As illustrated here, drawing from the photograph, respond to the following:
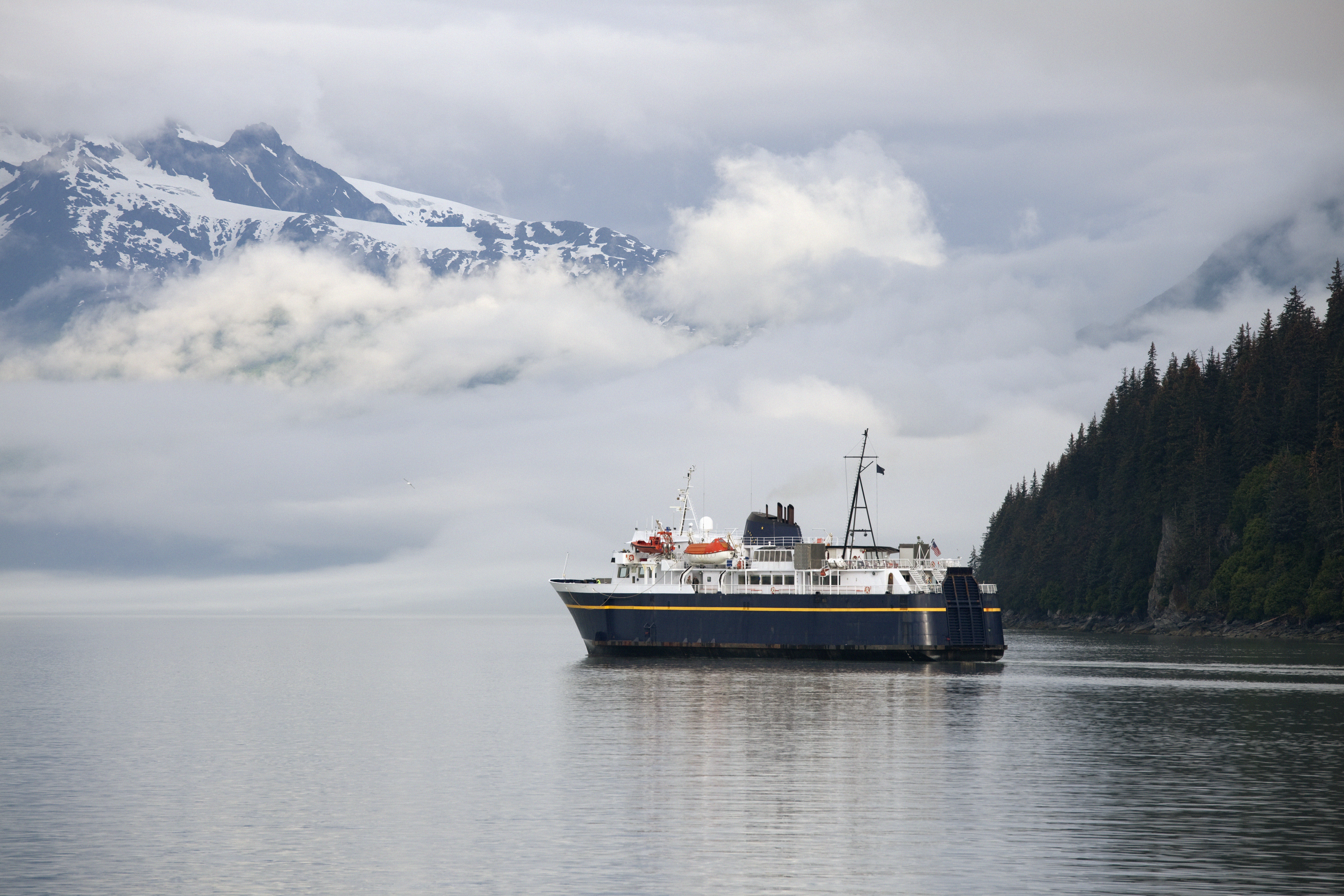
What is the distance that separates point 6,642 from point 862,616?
156578 millimetres

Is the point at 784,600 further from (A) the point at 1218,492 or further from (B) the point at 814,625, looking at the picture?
(A) the point at 1218,492

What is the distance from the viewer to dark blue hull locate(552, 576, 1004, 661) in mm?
89062

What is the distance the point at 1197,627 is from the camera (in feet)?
458

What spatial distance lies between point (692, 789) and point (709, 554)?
55.3m

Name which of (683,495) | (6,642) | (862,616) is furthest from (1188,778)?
(6,642)

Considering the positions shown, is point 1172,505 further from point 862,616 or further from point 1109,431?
point 862,616

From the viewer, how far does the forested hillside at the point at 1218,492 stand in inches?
4835

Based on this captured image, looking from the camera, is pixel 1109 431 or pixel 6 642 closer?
pixel 1109 431

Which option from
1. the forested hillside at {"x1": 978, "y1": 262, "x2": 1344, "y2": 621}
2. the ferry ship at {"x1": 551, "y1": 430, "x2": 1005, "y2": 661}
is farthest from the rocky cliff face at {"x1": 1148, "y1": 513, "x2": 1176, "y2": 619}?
the ferry ship at {"x1": 551, "y1": 430, "x2": 1005, "y2": 661}

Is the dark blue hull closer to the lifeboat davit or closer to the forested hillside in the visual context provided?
the lifeboat davit

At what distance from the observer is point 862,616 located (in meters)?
89.7

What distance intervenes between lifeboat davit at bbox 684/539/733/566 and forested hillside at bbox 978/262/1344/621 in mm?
61170

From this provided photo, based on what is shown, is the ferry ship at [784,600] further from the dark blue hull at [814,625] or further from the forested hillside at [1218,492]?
the forested hillside at [1218,492]

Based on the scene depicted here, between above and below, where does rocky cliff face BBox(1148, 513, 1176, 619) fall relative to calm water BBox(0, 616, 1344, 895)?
above
